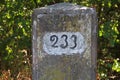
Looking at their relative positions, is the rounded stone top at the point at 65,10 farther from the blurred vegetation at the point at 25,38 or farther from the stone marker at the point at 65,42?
the blurred vegetation at the point at 25,38

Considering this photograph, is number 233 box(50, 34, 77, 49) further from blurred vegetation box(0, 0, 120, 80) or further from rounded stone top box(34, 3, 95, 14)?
blurred vegetation box(0, 0, 120, 80)

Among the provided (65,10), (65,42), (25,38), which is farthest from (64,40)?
(25,38)

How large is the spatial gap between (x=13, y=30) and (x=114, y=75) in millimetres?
1542

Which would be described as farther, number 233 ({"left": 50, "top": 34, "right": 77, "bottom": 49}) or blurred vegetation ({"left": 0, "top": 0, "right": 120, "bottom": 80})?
blurred vegetation ({"left": 0, "top": 0, "right": 120, "bottom": 80})

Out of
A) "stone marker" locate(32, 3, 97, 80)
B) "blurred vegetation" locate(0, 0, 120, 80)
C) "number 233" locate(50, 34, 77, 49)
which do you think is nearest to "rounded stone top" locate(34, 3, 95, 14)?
"stone marker" locate(32, 3, 97, 80)

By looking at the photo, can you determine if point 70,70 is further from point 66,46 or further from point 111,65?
point 111,65

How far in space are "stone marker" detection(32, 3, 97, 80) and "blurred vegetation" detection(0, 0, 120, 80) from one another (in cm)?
184

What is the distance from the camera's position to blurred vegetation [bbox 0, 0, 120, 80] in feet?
16.1

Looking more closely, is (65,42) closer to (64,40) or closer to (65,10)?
(64,40)

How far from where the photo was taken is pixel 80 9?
9.36ft

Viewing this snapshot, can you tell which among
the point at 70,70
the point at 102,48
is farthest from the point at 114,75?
the point at 70,70

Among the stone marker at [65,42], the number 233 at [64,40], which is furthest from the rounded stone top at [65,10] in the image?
the number 233 at [64,40]

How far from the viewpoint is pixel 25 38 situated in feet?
16.6

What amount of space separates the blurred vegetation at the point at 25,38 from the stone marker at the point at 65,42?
1836mm
